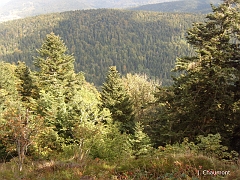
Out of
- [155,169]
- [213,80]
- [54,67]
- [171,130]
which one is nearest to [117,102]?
[54,67]

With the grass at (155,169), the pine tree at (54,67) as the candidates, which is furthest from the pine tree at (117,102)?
the grass at (155,169)

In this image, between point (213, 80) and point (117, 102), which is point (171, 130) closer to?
point (213, 80)

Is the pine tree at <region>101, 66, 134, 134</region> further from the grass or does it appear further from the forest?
the grass

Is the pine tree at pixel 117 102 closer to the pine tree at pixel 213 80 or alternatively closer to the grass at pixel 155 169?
the pine tree at pixel 213 80

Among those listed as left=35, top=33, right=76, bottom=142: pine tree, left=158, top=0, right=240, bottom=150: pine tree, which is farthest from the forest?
left=35, top=33, right=76, bottom=142: pine tree

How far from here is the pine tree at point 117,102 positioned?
79.1 feet

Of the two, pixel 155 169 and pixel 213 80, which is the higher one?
pixel 213 80

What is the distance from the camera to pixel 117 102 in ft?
79.6

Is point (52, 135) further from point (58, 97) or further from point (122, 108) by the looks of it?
point (122, 108)

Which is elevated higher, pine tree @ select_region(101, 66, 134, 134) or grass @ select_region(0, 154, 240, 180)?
grass @ select_region(0, 154, 240, 180)

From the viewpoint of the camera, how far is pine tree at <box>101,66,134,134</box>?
24108mm

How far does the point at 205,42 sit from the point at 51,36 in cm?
1742

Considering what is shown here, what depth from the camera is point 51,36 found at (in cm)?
2422

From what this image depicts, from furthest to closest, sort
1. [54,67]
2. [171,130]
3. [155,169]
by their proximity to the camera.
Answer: [54,67] → [171,130] → [155,169]
